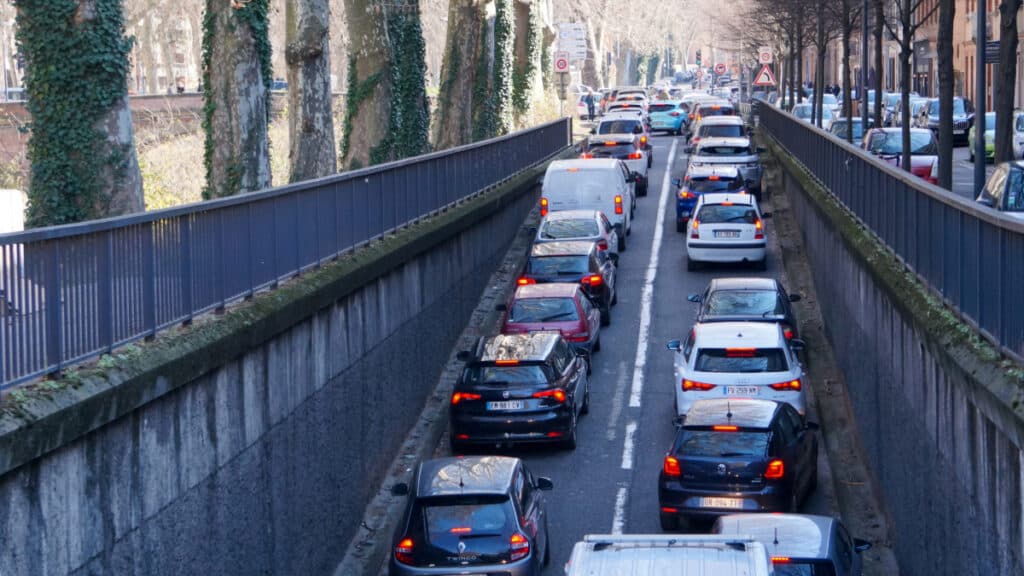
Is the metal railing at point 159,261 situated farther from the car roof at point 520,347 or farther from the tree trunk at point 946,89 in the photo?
the tree trunk at point 946,89

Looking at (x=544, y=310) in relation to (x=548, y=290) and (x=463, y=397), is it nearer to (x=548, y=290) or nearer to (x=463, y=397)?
(x=548, y=290)

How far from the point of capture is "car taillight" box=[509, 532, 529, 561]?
44.9 ft

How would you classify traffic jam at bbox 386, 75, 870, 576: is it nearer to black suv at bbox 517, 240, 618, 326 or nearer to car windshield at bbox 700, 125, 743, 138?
black suv at bbox 517, 240, 618, 326

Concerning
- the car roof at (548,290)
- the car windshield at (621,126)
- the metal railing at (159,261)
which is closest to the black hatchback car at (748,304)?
the car roof at (548,290)

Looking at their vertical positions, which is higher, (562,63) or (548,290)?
(562,63)

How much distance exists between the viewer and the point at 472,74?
1665 inches

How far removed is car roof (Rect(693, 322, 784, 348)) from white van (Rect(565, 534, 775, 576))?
9092mm

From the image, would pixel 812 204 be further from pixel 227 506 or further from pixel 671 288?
pixel 227 506

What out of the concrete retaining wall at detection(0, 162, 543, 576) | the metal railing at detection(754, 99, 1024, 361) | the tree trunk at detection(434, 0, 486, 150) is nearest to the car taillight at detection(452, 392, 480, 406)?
the concrete retaining wall at detection(0, 162, 543, 576)

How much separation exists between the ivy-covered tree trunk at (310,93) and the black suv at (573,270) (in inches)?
174

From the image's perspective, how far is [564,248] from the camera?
26312mm

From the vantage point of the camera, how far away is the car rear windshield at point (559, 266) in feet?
84.1

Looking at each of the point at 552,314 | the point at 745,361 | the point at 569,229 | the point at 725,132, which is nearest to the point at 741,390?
the point at 745,361

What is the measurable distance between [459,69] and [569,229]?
14.3 meters
